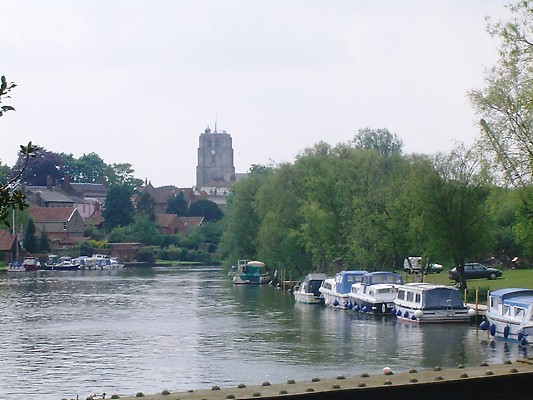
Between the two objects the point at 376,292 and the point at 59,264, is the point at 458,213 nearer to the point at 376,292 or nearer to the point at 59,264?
the point at 376,292

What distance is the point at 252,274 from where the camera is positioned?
100188mm

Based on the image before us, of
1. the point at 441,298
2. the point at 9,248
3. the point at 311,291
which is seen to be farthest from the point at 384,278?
the point at 9,248

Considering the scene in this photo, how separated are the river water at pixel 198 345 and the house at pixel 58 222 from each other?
95988 mm

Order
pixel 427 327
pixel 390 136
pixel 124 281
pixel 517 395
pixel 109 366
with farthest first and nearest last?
pixel 390 136, pixel 124 281, pixel 427 327, pixel 109 366, pixel 517 395

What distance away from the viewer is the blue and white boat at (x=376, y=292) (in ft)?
197

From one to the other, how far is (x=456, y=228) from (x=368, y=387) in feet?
140

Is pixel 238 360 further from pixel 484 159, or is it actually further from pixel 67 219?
pixel 67 219

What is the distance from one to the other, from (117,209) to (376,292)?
123 metres

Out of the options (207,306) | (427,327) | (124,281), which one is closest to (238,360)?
(427,327)

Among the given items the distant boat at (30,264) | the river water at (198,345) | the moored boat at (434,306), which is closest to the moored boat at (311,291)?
the river water at (198,345)

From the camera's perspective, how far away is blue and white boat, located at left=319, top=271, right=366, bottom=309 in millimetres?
66250

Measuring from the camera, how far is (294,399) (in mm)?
18078

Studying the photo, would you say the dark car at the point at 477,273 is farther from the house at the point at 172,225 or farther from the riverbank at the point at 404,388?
the house at the point at 172,225

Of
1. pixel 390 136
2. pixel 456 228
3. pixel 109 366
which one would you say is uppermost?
pixel 390 136
